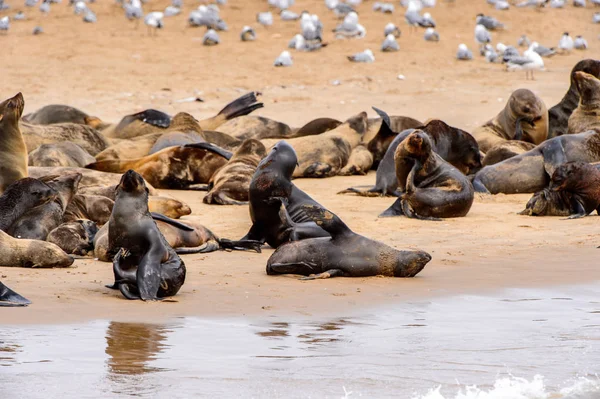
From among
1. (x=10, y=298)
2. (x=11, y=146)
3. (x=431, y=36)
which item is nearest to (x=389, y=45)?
(x=431, y=36)

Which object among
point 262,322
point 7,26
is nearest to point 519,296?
point 262,322

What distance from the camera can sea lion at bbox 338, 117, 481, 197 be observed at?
10781mm

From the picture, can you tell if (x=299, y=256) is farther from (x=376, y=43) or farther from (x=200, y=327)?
(x=376, y=43)

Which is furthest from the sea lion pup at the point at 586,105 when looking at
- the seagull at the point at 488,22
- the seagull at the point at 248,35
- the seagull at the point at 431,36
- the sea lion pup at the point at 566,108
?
the seagull at the point at 488,22

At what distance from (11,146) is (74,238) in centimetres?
208

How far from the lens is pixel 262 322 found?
5.31 m

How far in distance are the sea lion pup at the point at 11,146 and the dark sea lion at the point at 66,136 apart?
9.15 ft

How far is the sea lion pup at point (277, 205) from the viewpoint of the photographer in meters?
7.58

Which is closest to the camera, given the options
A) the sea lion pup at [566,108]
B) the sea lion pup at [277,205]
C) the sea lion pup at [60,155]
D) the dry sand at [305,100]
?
the dry sand at [305,100]

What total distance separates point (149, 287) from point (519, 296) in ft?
6.41

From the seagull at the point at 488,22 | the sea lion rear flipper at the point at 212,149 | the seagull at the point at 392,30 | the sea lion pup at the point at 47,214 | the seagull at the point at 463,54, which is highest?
the seagull at the point at 488,22

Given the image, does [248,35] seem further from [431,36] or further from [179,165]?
[179,165]

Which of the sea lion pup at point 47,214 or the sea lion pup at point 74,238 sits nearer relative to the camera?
the sea lion pup at point 74,238

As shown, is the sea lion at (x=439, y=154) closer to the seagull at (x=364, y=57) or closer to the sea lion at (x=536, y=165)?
the sea lion at (x=536, y=165)
